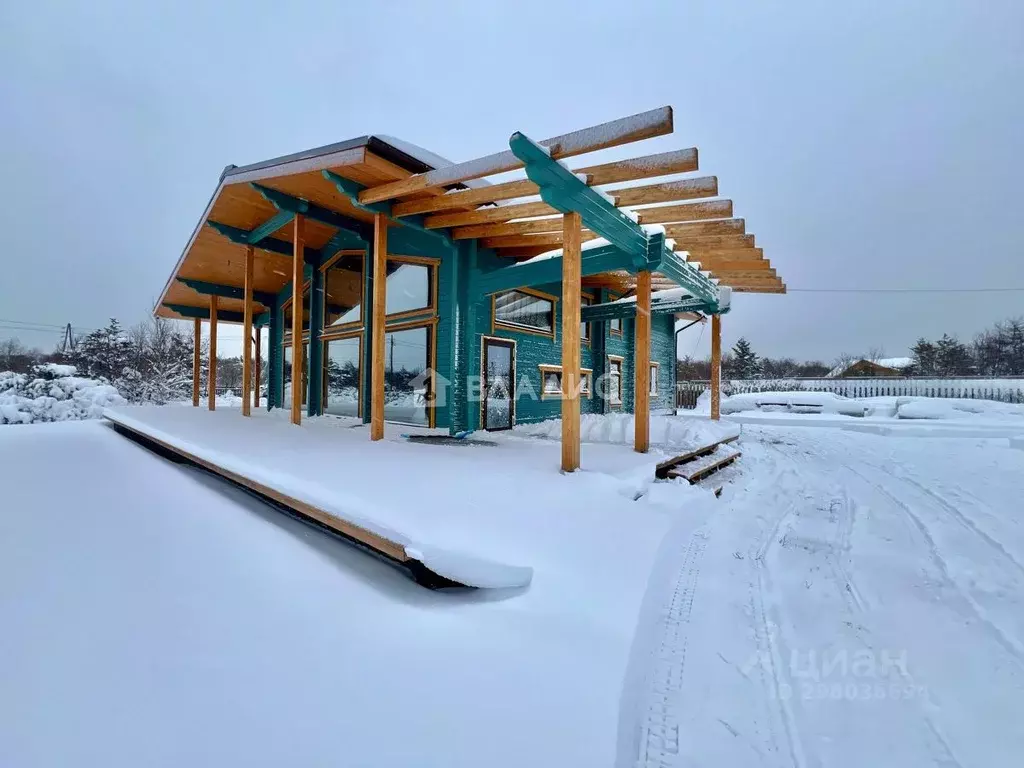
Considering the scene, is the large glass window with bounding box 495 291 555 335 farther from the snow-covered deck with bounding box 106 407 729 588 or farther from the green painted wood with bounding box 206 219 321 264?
the green painted wood with bounding box 206 219 321 264

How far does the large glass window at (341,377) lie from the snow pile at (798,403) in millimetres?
12239

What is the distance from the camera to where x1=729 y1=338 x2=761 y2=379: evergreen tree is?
91.4 feet

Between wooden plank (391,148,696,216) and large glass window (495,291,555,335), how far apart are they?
2.38 metres

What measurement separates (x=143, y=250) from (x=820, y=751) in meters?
45.9

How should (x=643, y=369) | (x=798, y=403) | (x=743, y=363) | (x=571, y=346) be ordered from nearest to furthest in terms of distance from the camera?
(x=571, y=346) → (x=643, y=369) → (x=798, y=403) → (x=743, y=363)

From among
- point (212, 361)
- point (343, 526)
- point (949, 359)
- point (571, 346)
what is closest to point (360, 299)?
point (212, 361)

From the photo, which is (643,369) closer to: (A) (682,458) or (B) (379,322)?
(A) (682,458)

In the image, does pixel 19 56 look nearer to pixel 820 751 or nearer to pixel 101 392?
pixel 101 392

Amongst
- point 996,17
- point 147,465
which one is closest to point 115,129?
point 147,465

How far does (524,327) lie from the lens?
749 centimetres

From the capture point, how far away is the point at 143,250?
33.1 meters

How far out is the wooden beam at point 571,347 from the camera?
3662mm

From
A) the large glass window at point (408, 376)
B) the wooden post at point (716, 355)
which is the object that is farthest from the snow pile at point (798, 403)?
the large glass window at point (408, 376)

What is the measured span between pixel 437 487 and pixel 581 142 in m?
2.91
